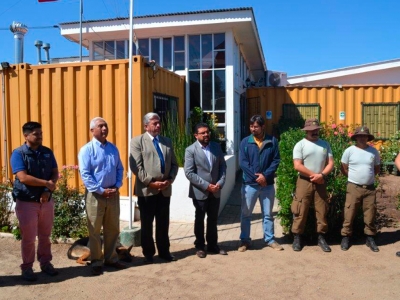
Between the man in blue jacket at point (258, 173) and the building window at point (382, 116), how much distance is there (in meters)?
8.46

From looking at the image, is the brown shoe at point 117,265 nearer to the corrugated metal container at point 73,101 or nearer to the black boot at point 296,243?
the black boot at point 296,243

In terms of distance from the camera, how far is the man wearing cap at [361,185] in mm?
5742

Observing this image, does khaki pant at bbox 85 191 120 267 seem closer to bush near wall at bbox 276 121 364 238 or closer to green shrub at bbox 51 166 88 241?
green shrub at bbox 51 166 88 241

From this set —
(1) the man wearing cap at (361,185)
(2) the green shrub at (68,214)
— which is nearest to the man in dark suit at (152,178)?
(2) the green shrub at (68,214)

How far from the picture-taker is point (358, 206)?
5.86m

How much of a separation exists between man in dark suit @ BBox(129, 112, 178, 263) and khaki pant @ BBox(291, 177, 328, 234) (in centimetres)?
183

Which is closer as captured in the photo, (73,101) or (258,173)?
(258,173)

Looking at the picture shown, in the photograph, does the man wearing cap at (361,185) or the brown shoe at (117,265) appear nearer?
the brown shoe at (117,265)

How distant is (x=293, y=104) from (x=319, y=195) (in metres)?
8.08

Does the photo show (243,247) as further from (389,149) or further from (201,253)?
(389,149)

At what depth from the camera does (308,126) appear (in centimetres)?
575

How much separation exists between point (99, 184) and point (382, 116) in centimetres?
1093

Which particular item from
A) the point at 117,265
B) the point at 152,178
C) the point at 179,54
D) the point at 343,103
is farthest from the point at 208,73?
the point at 117,265

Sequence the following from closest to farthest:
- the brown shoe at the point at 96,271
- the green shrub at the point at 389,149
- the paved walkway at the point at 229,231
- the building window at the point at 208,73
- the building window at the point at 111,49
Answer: the brown shoe at the point at 96,271
the paved walkway at the point at 229,231
the building window at the point at 208,73
the building window at the point at 111,49
the green shrub at the point at 389,149
